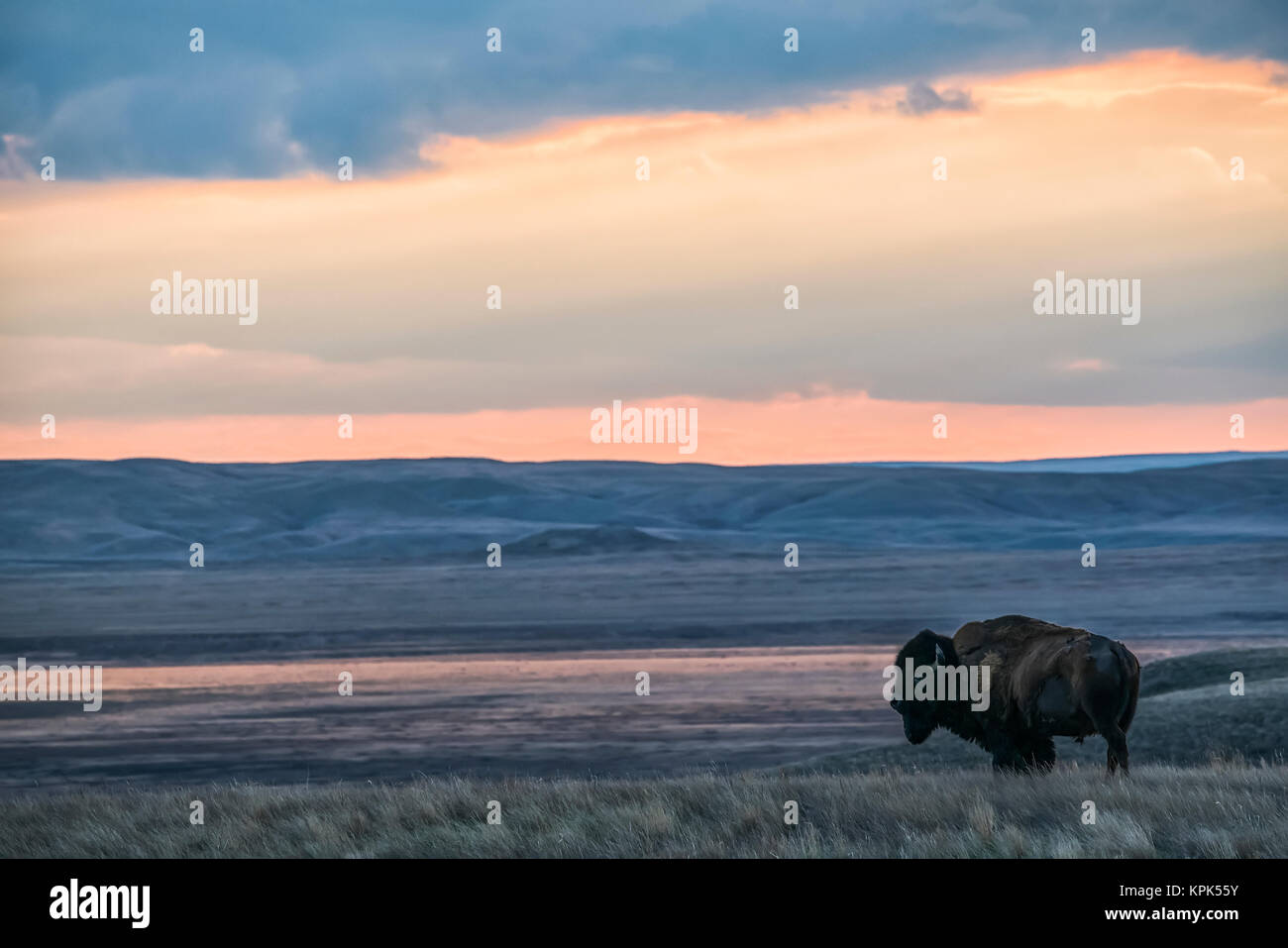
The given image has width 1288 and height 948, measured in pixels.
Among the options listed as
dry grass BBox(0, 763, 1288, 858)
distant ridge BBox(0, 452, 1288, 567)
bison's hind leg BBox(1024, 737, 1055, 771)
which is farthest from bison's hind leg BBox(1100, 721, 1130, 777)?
distant ridge BBox(0, 452, 1288, 567)

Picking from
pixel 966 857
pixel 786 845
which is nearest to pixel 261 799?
pixel 786 845

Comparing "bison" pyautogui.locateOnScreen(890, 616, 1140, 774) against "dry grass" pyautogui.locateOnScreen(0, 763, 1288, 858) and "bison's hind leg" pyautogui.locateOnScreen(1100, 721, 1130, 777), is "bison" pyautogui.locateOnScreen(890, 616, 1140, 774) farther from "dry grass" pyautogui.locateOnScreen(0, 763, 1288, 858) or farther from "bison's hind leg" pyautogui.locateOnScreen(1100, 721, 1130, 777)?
"dry grass" pyautogui.locateOnScreen(0, 763, 1288, 858)

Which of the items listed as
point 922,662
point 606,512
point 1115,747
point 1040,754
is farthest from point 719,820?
point 606,512

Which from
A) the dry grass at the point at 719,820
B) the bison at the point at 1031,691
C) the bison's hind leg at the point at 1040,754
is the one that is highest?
the bison at the point at 1031,691

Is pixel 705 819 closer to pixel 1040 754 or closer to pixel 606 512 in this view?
pixel 1040 754

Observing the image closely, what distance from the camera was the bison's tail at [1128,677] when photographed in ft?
48.7

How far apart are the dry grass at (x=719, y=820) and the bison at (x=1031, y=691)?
1.44 feet

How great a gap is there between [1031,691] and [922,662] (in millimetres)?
1274

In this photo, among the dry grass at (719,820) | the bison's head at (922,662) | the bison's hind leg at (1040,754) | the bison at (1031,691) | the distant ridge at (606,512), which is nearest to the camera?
the dry grass at (719,820)

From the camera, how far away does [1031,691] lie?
15422 millimetres

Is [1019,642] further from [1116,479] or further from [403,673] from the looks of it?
[1116,479]

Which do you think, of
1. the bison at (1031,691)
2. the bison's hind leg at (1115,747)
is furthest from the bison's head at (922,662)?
the bison's hind leg at (1115,747)

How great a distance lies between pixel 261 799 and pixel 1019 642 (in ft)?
24.5

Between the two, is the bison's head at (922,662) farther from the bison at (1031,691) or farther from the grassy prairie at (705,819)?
the grassy prairie at (705,819)
